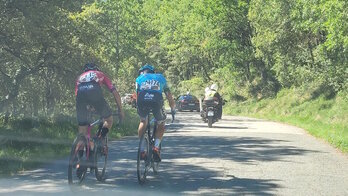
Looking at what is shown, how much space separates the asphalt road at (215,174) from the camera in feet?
23.0

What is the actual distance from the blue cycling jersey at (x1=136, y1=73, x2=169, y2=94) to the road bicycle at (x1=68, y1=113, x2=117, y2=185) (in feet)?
2.87

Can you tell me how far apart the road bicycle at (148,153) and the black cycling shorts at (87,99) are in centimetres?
86

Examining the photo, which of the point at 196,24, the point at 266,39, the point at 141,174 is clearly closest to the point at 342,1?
the point at 141,174

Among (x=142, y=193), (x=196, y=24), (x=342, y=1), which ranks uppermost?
(x=196, y=24)

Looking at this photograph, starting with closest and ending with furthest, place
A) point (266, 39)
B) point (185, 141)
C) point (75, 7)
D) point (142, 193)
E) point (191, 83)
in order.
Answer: point (142, 193) < point (185, 141) < point (75, 7) < point (266, 39) < point (191, 83)

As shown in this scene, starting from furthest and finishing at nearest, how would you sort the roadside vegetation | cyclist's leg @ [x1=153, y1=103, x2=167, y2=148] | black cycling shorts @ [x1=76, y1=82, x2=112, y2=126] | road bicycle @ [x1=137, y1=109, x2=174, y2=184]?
the roadside vegetation
cyclist's leg @ [x1=153, y1=103, x2=167, y2=148]
road bicycle @ [x1=137, y1=109, x2=174, y2=184]
black cycling shorts @ [x1=76, y1=82, x2=112, y2=126]

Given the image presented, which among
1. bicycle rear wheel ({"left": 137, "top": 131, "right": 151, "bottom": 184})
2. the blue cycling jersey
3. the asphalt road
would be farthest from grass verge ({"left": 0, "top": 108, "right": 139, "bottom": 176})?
the blue cycling jersey

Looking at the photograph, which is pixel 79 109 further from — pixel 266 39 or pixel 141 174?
pixel 266 39

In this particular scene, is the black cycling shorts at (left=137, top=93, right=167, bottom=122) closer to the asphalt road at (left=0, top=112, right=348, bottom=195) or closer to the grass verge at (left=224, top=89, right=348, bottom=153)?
the asphalt road at (left=0, top=112, right=348, bottom=195)

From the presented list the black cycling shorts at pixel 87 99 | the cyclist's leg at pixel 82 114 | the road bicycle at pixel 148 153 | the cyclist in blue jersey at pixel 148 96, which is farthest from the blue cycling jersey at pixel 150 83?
the cyclist's leg at pixel 82 114

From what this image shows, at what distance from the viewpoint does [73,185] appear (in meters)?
6.94

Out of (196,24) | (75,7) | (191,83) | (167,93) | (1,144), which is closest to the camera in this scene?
(167,93)

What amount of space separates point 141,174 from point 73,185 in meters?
1.11

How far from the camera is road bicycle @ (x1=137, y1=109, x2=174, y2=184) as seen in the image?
7395 mm
